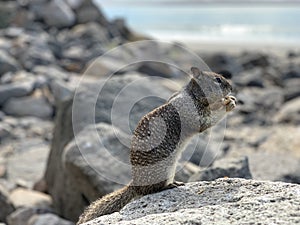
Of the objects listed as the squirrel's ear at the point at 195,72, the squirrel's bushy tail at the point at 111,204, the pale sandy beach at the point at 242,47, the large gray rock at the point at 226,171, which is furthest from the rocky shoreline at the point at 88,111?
the pale sandy beach at the point at 242,47

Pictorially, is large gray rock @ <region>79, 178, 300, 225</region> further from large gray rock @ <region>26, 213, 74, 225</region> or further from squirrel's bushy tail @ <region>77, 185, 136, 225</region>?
large gray rock @ <region>26, 213, 74, 225</region>

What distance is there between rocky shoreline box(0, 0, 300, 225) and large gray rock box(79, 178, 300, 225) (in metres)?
1.21

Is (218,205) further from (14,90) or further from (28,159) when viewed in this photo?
(14,90)

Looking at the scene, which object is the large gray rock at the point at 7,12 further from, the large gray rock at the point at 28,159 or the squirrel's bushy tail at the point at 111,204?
the squirrel's bushy tail at the point at 111,204

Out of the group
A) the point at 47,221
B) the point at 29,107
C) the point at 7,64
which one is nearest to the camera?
the point at 47,221

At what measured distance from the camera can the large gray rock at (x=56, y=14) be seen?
22.4m

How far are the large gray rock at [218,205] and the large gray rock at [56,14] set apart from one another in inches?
753

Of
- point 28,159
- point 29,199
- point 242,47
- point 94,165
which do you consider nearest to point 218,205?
point 94,165

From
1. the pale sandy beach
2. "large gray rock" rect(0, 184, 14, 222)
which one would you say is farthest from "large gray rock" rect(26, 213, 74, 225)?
the pale sandy beach

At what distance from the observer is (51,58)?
55.1 ft

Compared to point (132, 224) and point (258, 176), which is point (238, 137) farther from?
point (132, 224)

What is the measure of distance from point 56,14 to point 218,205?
19.9 metres

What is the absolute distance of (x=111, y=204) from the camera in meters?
4.10

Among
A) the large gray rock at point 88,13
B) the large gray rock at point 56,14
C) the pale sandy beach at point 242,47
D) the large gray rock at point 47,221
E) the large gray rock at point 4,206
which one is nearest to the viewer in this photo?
the large gray rock at point 47,221
